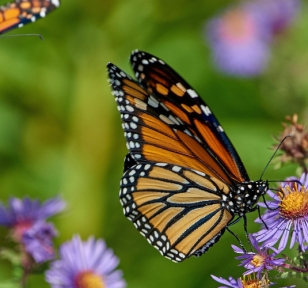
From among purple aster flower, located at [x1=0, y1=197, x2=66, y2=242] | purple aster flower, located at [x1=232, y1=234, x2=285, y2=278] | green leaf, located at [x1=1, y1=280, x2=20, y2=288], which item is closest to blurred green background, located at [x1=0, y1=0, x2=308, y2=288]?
purple aster flower, located at [x1=0, y1=197, x2=66, y2=242]

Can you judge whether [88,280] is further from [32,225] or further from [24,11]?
[24,11]

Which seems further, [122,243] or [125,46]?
[125,46]

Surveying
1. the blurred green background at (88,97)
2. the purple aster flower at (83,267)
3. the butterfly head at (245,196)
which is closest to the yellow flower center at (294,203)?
the butterfly head at (245,196)

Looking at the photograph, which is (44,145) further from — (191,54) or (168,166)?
(168,166)

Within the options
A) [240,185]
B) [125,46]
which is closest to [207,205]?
[240,185]

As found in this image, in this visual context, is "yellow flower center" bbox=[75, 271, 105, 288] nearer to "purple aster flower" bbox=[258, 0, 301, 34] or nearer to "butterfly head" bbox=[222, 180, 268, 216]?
"butterfly head" bbox=[222, 180, 268, 216]

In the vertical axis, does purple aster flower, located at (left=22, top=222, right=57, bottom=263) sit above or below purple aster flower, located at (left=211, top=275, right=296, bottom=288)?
above
